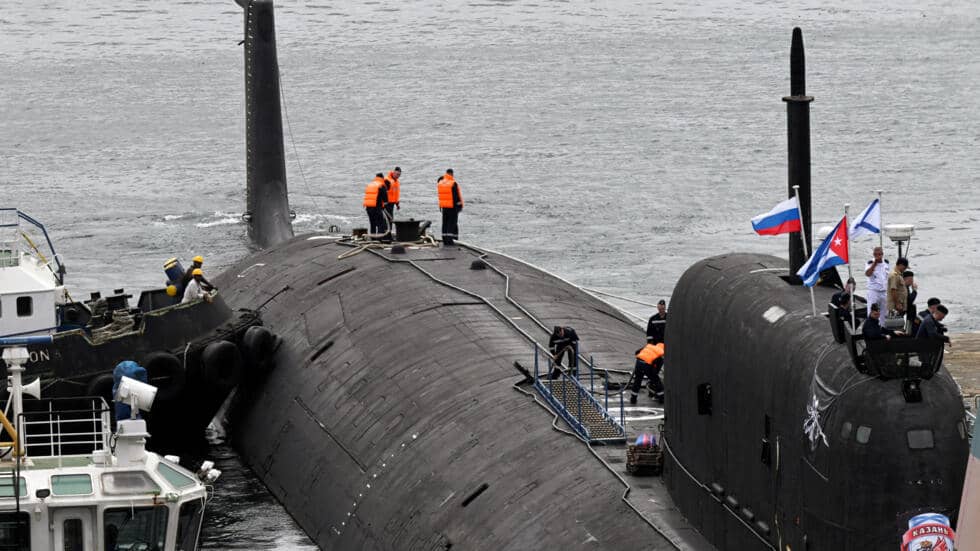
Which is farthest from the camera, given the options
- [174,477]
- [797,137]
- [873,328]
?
[174,477]

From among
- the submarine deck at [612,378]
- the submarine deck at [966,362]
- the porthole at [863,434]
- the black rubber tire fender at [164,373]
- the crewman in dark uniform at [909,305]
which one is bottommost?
the submarine deck at [966,362]

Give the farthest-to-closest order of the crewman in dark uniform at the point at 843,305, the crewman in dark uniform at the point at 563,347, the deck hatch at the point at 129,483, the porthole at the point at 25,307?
1. the porthole at the point at 25,307
2. the crewman in dark uniform at the point at 563,347
3. the deck hatch at the point at 129,483
4. the crewman in dark uniform at the point at 843,305

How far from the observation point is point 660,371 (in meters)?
28.2

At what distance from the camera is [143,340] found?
115 ft

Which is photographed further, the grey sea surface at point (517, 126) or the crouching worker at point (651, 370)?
the grey sea surface at point (517, 126)

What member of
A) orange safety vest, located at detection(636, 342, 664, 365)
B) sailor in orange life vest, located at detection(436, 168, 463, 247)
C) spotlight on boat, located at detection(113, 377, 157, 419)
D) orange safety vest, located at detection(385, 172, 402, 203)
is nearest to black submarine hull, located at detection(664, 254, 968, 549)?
orange safety vest, located at detection(636, 342, 664, 365)

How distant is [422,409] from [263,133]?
73.2ft

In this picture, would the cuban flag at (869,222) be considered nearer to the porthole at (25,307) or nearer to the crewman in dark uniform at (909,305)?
the crewman in dark uniform at (909,305)

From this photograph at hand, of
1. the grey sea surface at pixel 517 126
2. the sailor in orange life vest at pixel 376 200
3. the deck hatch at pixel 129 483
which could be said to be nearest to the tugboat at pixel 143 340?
the grey sea surface at pixel 517 126

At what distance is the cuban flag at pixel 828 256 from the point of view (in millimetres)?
17891

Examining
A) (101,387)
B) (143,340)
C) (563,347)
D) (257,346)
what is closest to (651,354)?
(563,347)

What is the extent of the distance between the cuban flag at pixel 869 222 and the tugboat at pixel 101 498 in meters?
8.18

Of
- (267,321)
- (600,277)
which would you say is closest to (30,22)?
(600,277)

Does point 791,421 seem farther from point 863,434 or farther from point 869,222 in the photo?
point 869,222
